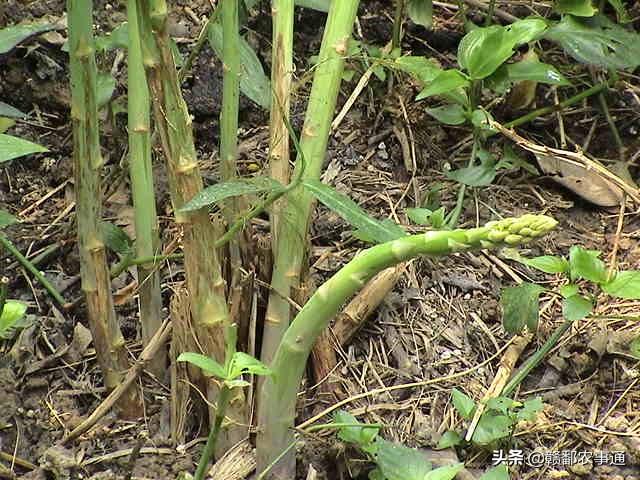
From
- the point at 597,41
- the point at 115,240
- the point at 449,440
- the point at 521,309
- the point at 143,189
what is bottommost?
the point at 449,440

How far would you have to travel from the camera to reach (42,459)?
1093 millimetres

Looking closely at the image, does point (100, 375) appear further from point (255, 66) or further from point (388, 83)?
point (388, 83)

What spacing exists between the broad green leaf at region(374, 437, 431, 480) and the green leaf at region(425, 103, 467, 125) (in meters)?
0.64

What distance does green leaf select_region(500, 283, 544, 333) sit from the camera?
124 cm

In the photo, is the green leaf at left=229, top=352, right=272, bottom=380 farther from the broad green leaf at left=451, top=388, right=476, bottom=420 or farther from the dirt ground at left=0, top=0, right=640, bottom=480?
the broad green leaf at left=451, top=388, right=476, bottom=420

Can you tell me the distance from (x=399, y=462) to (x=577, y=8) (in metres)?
0.97

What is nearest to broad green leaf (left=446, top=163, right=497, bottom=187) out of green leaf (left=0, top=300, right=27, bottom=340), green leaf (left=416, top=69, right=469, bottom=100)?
green leaf (left=416, top=69, right=469, bottom=100)

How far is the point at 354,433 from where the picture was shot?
42.6 inches

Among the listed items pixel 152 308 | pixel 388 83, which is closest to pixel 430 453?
pixel 152 308

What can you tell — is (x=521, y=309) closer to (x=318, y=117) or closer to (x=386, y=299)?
(x=386, y=299)

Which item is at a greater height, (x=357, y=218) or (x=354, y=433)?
(x=357, y=218)

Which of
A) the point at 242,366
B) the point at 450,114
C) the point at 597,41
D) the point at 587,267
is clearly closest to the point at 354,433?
the point at 242,366

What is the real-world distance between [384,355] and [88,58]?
2.13 feet

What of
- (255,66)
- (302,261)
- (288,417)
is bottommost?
(288,417)
